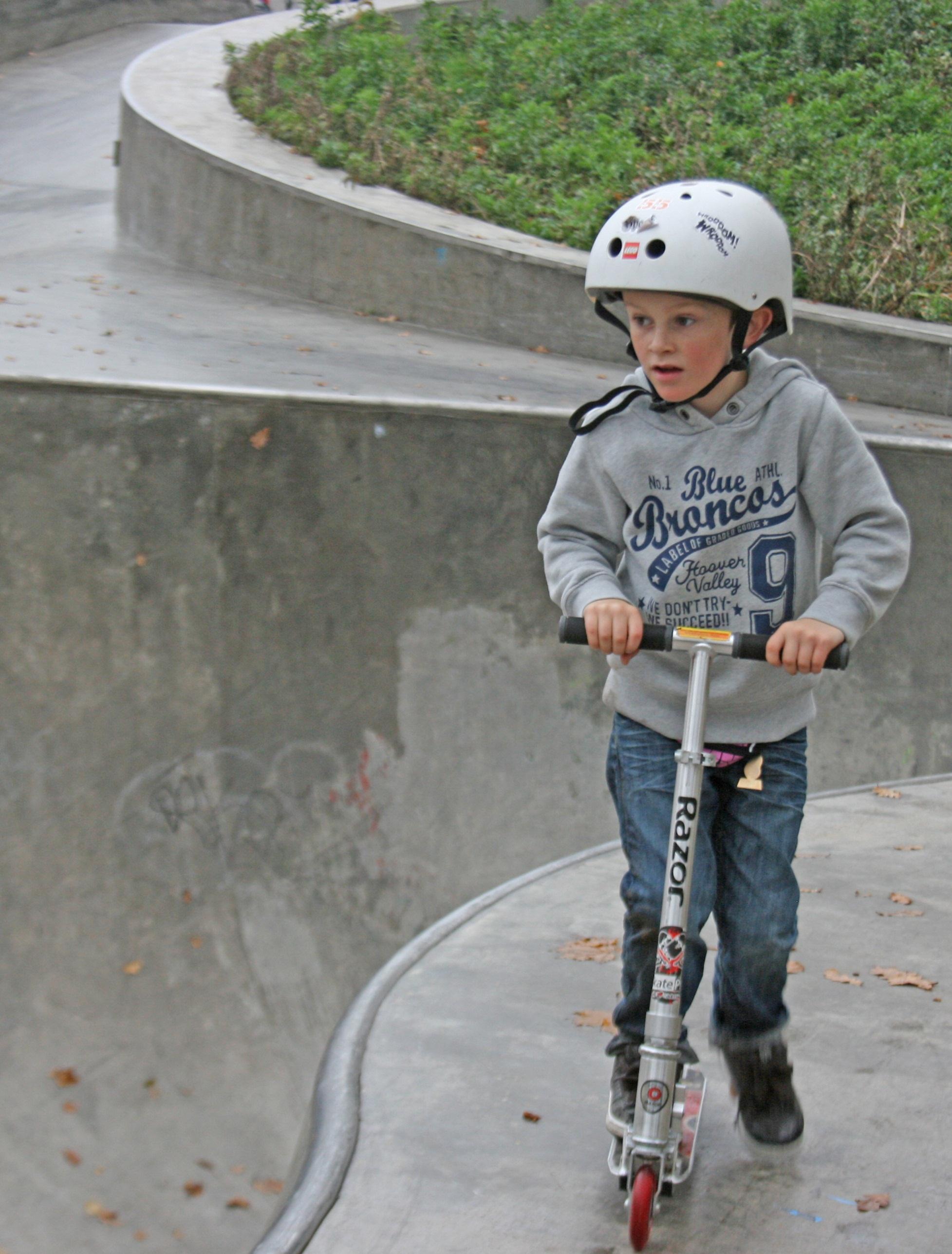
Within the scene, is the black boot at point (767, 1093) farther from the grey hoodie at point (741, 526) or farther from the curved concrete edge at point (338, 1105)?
the curved concrete edge at point (338, 1105)

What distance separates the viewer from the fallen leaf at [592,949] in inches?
157

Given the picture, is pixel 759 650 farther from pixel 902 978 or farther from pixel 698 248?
pixel 902 978

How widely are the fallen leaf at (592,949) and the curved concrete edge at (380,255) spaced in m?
5.55

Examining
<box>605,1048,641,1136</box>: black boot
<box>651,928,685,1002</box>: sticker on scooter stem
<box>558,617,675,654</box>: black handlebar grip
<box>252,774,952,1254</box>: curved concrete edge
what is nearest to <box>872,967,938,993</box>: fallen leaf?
<box>252,774,952,1254</box>: curved concrete edge

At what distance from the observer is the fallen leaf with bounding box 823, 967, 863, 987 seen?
3.80 metres

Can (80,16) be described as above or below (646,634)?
below

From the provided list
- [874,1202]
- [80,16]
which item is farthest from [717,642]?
[80,16]

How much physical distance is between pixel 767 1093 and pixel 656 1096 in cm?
49

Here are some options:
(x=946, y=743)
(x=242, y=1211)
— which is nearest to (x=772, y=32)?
(x=946, y=743)

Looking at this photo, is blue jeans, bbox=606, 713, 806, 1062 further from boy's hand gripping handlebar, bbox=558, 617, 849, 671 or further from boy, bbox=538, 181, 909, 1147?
boy's hand gripping handlebar, bbox=558, 617, 849, 671

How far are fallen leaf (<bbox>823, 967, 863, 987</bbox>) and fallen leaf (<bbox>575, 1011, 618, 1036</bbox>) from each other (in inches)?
27.7

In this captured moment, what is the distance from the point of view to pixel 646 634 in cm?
245

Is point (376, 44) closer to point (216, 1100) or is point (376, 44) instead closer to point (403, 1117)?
point (216, 1100)

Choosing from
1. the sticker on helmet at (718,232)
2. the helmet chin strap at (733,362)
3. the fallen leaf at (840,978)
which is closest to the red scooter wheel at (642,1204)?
the helmet chin strap at (733,362)
